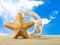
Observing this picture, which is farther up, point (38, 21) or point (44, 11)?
point (44, 11)

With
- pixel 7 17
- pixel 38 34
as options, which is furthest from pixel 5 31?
pixel 38 34

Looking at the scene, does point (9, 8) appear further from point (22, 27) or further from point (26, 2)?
point (22, 27)

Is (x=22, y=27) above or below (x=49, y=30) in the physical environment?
below

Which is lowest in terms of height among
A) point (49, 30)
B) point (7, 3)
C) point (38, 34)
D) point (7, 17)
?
point (38, 34)

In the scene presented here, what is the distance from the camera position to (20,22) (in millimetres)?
Answer: 842

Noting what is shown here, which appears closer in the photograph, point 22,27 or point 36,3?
point 22,27

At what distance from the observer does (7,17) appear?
1401mm

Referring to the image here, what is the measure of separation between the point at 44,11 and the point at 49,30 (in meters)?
0.14

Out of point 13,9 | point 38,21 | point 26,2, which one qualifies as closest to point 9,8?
point 13,9

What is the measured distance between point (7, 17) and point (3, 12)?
0.05m

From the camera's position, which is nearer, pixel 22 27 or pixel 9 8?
pixel 22 27

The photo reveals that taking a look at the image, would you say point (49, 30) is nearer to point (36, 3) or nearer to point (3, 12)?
point (36, 3)

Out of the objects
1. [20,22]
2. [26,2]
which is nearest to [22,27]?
[20,22]

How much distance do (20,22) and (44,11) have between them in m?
0.57
